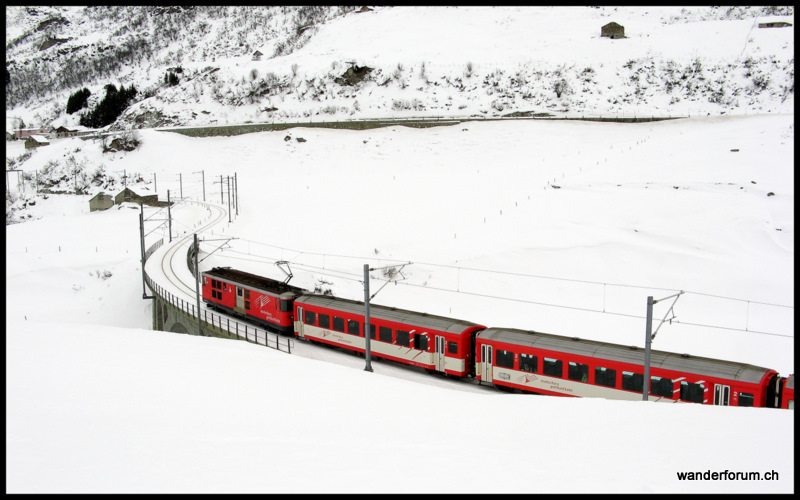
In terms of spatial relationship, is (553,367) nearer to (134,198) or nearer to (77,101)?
(134,198)

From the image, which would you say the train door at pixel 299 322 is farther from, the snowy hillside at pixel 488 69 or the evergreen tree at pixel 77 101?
the evergreen tree at pixel 77 101

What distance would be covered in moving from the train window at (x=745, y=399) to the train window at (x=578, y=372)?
4.50 meters

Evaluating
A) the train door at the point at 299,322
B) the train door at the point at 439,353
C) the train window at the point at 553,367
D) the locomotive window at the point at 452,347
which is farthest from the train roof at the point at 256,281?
the train window at the point at 553,367

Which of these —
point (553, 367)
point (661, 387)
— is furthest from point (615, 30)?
point (661, 387)

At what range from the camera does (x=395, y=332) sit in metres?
24.0

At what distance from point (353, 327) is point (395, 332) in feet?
7.91

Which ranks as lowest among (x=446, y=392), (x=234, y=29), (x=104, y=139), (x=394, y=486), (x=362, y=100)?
(x=446, y=392)

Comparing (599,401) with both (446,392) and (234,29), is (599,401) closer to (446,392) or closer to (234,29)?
(446,392)

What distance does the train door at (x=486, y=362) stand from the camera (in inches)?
853

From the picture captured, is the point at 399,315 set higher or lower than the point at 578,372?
higher

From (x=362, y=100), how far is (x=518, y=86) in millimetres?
23197

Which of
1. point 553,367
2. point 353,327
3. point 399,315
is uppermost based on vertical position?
point 399,315

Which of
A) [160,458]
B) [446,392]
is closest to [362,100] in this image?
[446,392]

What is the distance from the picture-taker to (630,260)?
3491 cm
